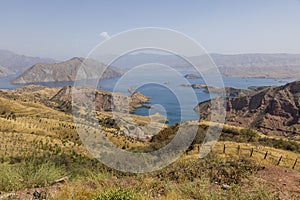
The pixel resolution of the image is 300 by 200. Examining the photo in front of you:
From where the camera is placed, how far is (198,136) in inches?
787

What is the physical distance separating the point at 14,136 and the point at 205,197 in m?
32.1

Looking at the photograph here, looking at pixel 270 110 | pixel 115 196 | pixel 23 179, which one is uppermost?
pixel 115 196

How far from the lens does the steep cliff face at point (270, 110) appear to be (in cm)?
8512

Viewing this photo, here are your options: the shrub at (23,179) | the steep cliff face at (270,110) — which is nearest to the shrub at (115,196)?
the shrub at (23,179)

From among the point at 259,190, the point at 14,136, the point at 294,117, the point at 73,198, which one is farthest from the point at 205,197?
the point at 294,117

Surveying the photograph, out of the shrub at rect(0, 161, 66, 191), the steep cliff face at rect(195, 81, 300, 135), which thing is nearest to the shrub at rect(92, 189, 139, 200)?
the shrub at rect(0, 161, 66, 191)

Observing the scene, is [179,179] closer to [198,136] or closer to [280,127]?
[198,136]

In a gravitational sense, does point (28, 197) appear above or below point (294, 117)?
above

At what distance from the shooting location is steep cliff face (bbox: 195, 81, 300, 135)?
85.1 m

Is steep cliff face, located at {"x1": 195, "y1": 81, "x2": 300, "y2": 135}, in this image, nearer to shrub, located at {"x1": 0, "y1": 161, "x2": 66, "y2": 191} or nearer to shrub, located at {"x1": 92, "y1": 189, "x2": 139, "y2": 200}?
shrub, located at {"x1": 0, "y1": 161, "x2": 66, "y2": 191}

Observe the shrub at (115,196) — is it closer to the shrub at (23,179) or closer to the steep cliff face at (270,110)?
the shrub at (23,179)

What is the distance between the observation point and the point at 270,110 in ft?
314

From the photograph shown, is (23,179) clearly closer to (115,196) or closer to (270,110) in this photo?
(115,196)

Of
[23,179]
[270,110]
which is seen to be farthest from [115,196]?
[270,110]
